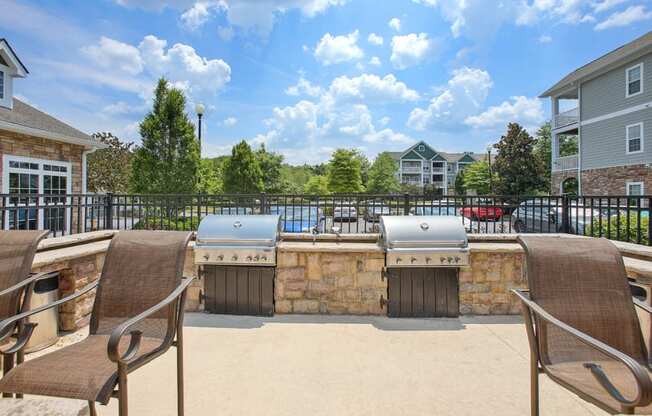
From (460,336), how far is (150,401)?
9.22 ft

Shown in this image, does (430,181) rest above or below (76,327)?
above

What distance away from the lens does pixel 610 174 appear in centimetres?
1581

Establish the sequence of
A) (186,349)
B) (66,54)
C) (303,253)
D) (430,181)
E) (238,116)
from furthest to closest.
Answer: (430,181) < (238,116) < (66,54) < (303,253) < (186,349)

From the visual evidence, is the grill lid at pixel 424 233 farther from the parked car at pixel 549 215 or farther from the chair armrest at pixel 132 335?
the chair armrest at pixel 132 335

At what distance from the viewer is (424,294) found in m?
3.85

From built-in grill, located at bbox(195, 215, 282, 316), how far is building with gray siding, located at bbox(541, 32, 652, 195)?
17.1 m

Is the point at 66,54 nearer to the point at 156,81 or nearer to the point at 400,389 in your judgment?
the point at 156,81

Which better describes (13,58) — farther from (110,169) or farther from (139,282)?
(139,282)

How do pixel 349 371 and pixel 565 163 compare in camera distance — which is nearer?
pixel 349 371

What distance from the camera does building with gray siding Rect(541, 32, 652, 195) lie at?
1402cm

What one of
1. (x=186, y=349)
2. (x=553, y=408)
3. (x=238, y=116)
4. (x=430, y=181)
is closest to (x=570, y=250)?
(x=553, y=408)

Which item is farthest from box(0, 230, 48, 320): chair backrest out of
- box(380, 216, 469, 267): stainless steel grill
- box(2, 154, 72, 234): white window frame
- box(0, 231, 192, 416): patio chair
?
box(2, 154, 72, 234): white window frame

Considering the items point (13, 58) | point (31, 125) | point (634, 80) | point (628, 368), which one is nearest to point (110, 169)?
point (13, 58)

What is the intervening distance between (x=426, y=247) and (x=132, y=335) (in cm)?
285
